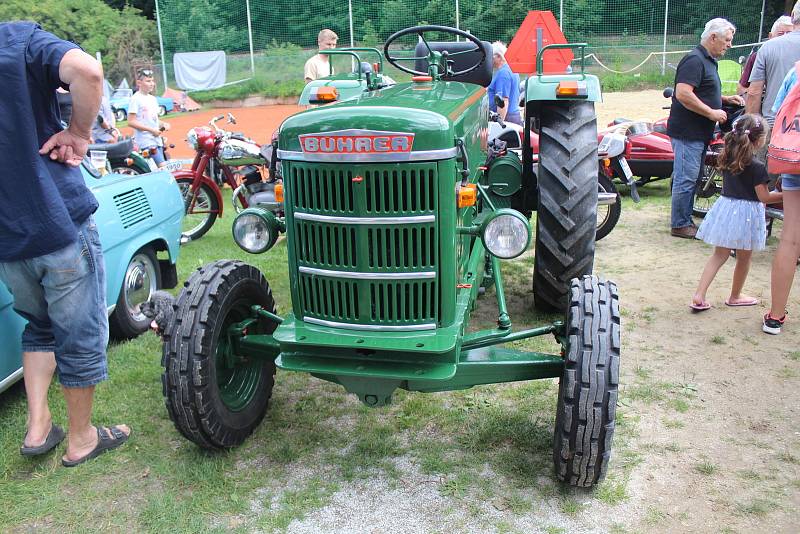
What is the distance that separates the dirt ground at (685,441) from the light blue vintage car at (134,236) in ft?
7.47

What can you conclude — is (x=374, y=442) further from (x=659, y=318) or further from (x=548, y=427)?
(x=659, y=318)

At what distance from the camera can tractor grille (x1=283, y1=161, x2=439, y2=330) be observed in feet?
9.20

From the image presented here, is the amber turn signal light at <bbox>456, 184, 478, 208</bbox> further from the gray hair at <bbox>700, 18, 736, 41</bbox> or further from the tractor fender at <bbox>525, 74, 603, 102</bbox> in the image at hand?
the gray hair at <bbox>700, 18, 736, 41</bbox>

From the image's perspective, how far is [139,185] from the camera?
4.85 meters

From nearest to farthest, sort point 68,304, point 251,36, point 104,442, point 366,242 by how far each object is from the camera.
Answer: point 366,242 < point 68,304 < point 104,442 < point 251,36

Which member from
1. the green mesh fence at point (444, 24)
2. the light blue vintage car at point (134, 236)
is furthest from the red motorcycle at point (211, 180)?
the green mesh fence at point (444, 24)

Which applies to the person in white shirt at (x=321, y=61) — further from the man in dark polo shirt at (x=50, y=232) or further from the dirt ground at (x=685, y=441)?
the man in dark polo shirt at (x=50, y=232)

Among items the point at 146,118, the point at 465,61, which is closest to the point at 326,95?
the point at 465,61

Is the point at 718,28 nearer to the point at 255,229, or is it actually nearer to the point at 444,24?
the point at 255,229

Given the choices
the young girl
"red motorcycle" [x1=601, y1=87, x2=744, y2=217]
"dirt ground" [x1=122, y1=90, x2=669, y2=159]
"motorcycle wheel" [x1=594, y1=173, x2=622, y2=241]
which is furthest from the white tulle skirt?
"dirt ground" [x1=122, y1=90, x2=669, y2=159]

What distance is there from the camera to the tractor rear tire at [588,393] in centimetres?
283

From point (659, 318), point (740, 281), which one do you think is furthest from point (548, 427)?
point (740, 281)

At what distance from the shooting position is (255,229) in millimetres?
3430

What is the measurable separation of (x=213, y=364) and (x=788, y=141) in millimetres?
3450
